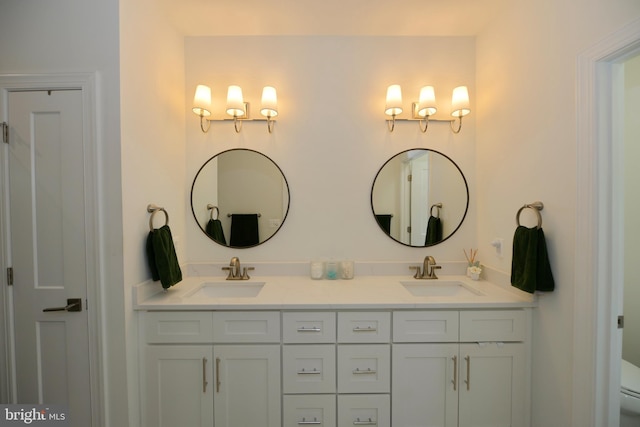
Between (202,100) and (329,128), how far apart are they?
0.92 meters

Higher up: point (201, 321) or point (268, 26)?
point (268, 26)

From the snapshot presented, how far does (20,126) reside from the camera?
1.38 m

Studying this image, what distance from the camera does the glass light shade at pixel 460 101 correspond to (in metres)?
1.91

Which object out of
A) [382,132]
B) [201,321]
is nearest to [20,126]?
[201,321]

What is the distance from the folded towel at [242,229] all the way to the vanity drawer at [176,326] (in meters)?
0.65

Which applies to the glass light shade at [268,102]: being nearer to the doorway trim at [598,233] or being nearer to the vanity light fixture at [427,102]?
the vanity light fixture at [427,102]

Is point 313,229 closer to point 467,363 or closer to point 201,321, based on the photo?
point 201,321

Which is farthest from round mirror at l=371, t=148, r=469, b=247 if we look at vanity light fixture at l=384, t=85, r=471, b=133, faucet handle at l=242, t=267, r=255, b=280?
faucet handle at l=242, t=267, r=255, b=280

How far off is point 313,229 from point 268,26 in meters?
1.50

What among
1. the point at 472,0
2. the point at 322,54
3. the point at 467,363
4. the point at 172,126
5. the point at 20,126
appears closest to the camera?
the point at 20,126

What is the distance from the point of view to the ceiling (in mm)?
1731

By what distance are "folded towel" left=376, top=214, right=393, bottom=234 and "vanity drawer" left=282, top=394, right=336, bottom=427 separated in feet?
3.77

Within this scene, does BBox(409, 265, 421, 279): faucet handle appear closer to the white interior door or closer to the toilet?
the toilet

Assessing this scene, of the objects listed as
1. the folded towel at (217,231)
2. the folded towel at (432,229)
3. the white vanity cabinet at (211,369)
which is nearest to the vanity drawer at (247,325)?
the white vanity cabinet at (211,369)
